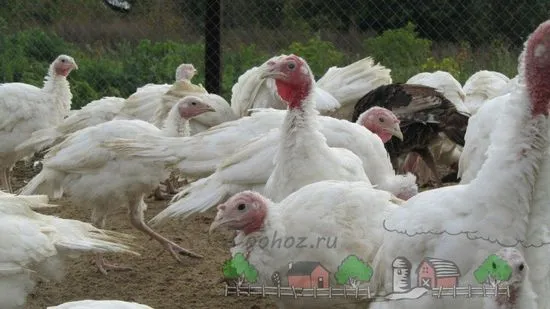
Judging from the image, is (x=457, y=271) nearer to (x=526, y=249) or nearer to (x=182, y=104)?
(x=526, y=249)

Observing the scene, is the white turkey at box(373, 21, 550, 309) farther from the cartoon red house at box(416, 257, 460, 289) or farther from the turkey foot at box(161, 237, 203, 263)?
the turkey foot at box(161, 237, 203, 263)

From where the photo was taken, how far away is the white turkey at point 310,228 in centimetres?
437

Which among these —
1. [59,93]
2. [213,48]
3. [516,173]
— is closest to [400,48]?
[213,48]

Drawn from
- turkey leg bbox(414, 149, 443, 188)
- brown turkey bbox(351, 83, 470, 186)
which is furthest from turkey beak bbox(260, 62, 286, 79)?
turkey leg bbox(414, 149, 443, 188)

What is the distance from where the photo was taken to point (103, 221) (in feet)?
22.4

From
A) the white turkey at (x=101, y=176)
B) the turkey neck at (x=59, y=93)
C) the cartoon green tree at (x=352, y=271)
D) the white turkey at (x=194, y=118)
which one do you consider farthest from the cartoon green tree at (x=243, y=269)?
the turkey neck at (x=59, y=93)

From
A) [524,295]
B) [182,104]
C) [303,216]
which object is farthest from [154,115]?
[524,295]

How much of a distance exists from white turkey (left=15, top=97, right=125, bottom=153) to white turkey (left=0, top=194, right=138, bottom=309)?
314 centimetres

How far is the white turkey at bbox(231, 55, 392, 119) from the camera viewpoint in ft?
26.3

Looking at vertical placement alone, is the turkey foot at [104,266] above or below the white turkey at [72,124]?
below

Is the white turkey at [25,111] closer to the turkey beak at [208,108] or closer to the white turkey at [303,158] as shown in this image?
the turkey beak at [208,108]

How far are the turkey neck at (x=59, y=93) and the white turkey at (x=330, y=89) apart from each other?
1498 millimetres

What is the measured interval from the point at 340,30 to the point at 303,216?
27.7 feet

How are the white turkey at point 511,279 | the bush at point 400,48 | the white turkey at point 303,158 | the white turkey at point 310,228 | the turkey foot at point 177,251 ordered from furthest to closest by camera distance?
the bush at point 400,48
the turkey foot at point 177,251
the white turkey at point 303,158
the white turkey at point 310,228
the white turkey at point 511,279
